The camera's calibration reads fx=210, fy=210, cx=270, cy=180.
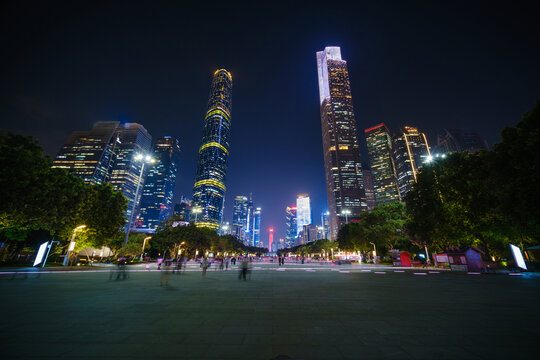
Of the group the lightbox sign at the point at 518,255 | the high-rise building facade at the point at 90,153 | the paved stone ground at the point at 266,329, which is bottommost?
the paved stone ground at the point at 266,329

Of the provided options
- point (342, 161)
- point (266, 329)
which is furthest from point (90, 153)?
point (266, 329)

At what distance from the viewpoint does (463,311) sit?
269 inches

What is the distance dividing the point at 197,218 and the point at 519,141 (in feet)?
655

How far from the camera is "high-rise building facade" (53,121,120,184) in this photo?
16212cm

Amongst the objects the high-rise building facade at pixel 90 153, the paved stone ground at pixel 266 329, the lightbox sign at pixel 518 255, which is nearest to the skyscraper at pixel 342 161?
the lightbox sign at pixel 518 255

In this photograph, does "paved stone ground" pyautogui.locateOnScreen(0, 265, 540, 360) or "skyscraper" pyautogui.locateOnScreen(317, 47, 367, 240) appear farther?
"skyscraper" pyautogui.locateOnScreen(317, 47, 367, 240)

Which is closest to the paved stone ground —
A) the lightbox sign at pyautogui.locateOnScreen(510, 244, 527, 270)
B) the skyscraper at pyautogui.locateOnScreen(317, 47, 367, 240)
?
the lightbox sign at pyautogui.locateOnScreen(510, 244, 527, 270)

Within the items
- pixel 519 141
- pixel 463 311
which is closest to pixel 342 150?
pixel 519 141

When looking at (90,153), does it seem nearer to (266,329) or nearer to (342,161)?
(342,161)

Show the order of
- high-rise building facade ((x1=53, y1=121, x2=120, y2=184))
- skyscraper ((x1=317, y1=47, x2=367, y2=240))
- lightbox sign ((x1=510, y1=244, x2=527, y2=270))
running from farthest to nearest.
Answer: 1. skyscraper ((x1=317, y1=47, x2=367, y2=240))
2. high-rise building facade ((x1=53, y1=121, x2=120, y2=184))
3. lightbox sign ((x1=510, y1=244, x2=527, y2=270))

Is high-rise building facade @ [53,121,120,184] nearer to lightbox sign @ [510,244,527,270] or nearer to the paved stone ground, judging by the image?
the paved stone ground

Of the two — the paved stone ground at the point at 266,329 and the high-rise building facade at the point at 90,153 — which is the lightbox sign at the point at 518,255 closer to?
the paved stone ground at the point at 266,329

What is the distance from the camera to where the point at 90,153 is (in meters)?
167

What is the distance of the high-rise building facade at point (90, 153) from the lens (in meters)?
162
